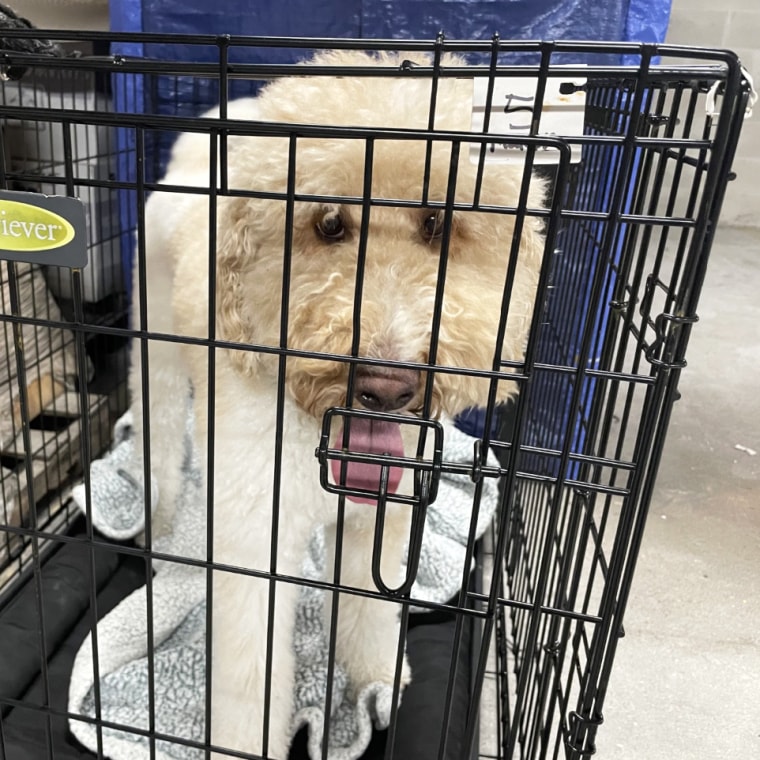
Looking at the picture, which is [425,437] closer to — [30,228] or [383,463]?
[383,463]

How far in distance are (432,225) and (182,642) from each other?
0.91 metres

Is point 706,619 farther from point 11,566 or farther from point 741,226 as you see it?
point 741,226

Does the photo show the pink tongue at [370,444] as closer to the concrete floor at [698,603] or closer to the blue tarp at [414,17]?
the concrete floor at [698,603]

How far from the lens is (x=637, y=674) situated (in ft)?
4.58

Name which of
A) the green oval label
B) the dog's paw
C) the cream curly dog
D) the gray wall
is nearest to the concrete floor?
the dog's paw

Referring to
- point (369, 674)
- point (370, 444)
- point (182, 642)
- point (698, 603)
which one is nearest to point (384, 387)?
point (370, 444)

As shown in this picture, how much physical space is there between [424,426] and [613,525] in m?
1.38

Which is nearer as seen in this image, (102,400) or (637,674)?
(637,674)

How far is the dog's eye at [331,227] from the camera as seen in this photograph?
2.85ft

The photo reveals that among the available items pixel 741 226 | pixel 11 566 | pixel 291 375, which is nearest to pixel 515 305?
pixel 291 375

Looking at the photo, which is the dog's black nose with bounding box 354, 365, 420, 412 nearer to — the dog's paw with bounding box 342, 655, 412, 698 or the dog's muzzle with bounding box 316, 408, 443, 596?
the dog's muzzle with bounding box 316, 408, 443, 596

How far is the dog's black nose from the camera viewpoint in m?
0.71

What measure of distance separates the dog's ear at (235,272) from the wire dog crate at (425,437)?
0.06m

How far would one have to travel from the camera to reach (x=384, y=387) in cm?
71
